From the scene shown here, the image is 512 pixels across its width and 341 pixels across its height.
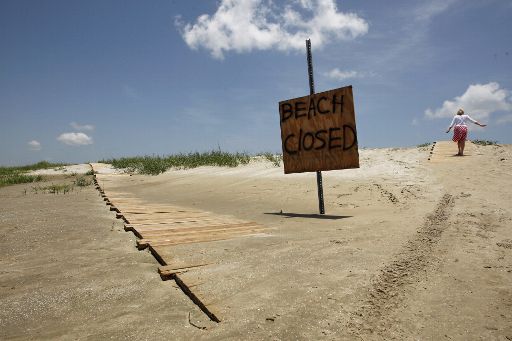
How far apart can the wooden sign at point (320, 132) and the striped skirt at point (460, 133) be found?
646 cm

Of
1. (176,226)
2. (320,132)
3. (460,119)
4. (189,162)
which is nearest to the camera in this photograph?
(176,226)

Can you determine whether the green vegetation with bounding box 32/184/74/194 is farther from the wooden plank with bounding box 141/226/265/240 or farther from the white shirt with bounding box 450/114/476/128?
the white shirt with bounding box 450/114/476/128

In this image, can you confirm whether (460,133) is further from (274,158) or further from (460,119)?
(274,158)

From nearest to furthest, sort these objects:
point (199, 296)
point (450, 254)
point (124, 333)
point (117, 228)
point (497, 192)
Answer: point (124, 333) → point (199, 296) → point (450, 254) → point (117, 228) → point (497, 192)

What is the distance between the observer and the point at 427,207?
19.9 ft

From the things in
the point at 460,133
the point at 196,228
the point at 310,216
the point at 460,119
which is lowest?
the point at 310,216

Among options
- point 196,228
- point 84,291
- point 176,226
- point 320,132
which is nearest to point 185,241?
point 196,228

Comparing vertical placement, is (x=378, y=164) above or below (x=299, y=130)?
below

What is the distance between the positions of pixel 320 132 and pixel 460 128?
21.4ft

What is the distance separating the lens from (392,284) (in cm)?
272

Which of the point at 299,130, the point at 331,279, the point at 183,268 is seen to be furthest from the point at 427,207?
the point at 183,268

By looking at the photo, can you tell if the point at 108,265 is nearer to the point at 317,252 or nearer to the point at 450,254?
the point at 317,252

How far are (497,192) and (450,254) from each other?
13.4 feet

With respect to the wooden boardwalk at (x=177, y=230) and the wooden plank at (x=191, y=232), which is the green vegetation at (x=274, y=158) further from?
the wooden plank at (x=191, y=232)
